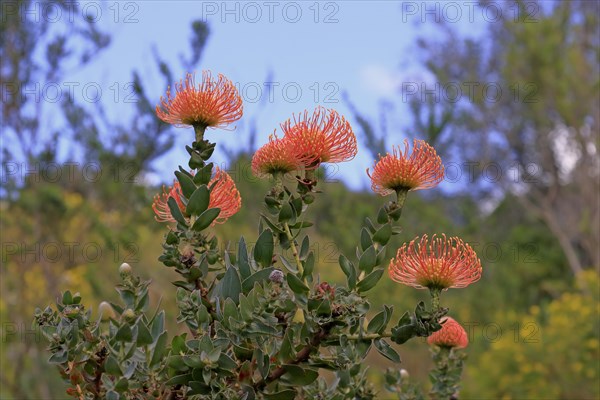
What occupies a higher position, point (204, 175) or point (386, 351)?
point (204, 175)

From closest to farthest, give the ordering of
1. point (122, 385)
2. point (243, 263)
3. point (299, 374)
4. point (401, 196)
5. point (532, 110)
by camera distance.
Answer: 1. point (122, 385)
2. point (299, 374)
3. point (243, 263)
4. point (401, 196)
5. point (532, 110)

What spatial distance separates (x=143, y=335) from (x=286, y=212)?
1.31ft

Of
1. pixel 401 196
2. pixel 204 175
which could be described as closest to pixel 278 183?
pixel 204 175

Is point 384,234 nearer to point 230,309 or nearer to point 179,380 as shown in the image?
point 230,309

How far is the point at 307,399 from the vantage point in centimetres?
168

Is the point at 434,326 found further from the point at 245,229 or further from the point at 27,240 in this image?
the point at 27,240

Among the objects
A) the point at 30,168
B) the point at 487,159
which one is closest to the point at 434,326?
the point at 30,168

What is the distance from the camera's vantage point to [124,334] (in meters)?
1.35

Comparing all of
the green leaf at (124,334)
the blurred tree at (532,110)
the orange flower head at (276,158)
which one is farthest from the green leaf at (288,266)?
the blurred tree at (532,110)

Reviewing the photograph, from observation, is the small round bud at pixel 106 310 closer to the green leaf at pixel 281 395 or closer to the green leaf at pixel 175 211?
the green leaf at pixel 175 211

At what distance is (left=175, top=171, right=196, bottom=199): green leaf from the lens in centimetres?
154

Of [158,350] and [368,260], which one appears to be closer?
[158,350]

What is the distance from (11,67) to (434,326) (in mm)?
6023

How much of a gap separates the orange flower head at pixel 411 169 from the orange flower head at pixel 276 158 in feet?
0.65
